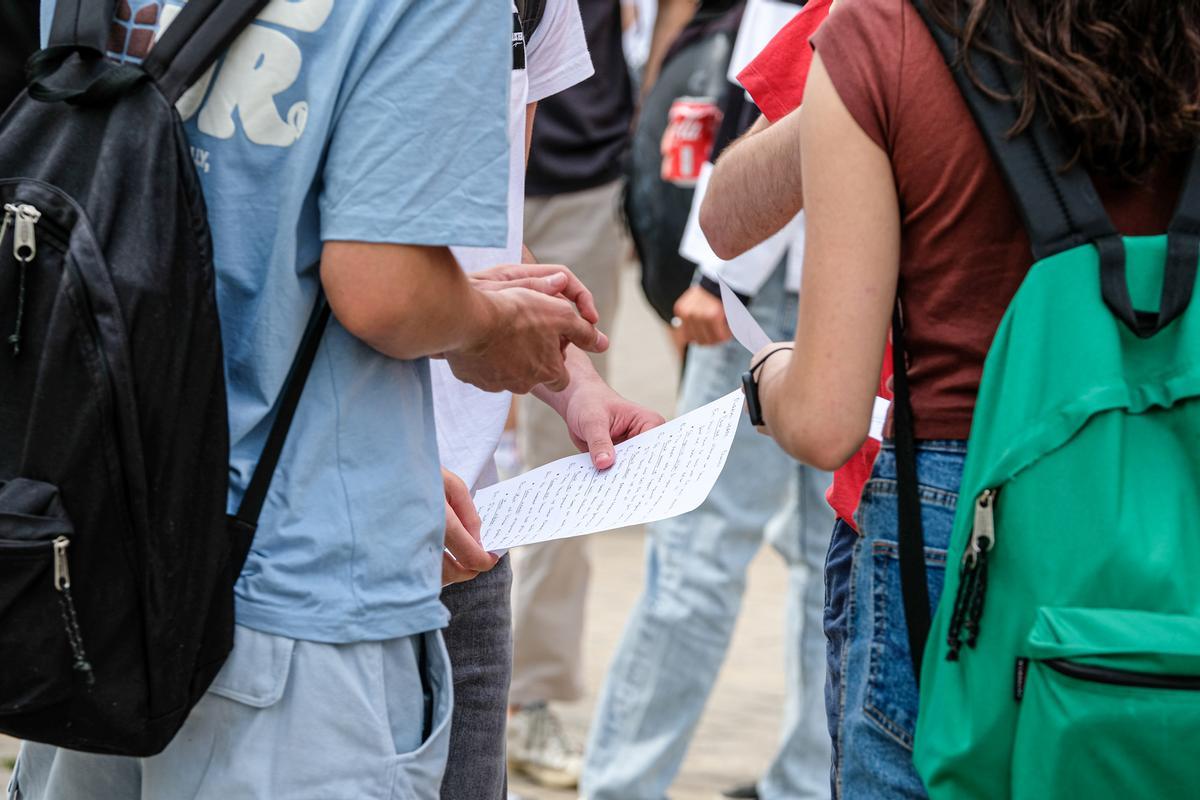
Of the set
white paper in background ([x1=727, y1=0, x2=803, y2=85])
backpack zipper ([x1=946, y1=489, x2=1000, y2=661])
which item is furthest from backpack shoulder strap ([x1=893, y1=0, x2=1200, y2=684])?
white paper in background ([x1=727, y1=0, x2=803, y2=85])

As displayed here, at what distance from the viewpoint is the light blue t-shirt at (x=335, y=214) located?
1.39 meters

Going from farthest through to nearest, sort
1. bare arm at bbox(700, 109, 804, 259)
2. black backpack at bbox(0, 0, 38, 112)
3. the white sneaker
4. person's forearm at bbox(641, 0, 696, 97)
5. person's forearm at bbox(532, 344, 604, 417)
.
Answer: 1. person's forearm at bbox(641, 0, 696, 97)
2. the white sneaker
3. black backpack at bbox(0, 0, 38, 112)
4. person's forearm at bbox(532, 344, 604, 417)
5. bare arm at bbox(700, 109, 804, 259)

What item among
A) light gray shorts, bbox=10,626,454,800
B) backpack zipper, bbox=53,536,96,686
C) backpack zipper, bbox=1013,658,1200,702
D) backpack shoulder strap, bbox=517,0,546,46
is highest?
backpack shoulder strap, bbox=517,0,546,46

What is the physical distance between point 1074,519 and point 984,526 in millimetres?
78

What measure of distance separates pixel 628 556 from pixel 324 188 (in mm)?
5160

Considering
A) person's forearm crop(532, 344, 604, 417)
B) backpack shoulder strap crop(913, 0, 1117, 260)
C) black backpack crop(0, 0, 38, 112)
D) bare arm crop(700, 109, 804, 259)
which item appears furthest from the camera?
black backpack crop(0, 0, 38, 112)

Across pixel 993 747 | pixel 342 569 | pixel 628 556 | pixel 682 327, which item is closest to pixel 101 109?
pixel 342 569

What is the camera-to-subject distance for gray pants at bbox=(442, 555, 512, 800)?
2.03 m

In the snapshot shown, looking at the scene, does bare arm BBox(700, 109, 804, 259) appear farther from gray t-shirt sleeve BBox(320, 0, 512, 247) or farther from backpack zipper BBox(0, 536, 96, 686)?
backpack zipper BBox(0, 536, 96, 686)

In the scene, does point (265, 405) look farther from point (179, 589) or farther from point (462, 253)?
point (462, 253)

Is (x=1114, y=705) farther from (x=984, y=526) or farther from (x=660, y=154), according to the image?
(x=660, y=154)

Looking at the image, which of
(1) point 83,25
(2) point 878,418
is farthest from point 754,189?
(1) point 83,25

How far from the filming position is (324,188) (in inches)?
56.0

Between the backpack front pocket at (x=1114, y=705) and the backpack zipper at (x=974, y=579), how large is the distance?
63mm
